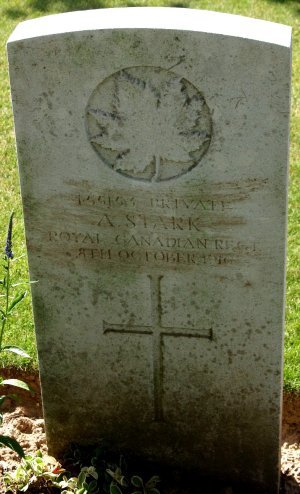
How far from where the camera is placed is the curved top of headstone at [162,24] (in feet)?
9.80

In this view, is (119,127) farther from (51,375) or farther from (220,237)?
(51,375)

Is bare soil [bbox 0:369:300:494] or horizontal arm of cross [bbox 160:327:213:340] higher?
horizontal arm of cross [bbox 160:327:213:340]

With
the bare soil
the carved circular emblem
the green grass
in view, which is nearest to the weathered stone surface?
the carved circular emblem

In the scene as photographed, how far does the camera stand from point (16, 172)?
5871 millimetres

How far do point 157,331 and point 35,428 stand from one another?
0.93 metres

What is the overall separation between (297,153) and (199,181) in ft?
9.33

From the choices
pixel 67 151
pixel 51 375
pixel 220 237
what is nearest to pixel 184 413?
pixel 51 375

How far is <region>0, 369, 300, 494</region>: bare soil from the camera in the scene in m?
3.95

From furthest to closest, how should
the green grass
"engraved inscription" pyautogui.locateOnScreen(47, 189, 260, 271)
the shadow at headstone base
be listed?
the green grass < the shadow at headstone base < "engraved inscription" pyautogui.locateOnScreen(47, 189, 260, 271)

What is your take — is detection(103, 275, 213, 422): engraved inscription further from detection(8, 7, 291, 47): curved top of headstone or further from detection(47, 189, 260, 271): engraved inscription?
detection(8, 7, 291, 47): curved top of headstone

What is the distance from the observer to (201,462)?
12.7 feet

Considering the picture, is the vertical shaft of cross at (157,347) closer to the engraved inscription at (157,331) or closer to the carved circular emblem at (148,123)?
the engraved inscription at (157,331)

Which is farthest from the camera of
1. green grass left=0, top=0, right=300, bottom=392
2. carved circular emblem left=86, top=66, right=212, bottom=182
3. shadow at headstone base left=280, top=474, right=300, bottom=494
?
green grass left=0, top=0, right=300, bottom=392

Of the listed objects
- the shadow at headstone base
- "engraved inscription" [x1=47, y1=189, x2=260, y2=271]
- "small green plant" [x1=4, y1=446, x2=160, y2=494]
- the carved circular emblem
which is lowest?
the shadow at headstone base
